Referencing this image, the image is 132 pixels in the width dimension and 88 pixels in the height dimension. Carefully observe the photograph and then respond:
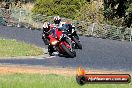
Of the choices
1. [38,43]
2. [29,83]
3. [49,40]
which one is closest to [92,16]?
[38,43]

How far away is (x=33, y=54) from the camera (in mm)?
24312

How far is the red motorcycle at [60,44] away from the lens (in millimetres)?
22609

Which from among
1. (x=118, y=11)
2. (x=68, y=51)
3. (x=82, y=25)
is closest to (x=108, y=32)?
(x=82, y=25)

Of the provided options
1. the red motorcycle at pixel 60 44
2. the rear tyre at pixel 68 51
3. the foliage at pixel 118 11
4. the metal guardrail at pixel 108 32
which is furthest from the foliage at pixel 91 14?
the rear tyre at pixel 68 51

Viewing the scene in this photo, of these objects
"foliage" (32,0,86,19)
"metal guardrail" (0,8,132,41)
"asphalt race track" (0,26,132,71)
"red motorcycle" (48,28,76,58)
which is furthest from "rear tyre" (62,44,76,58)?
"foliage" (32,0,86,19)

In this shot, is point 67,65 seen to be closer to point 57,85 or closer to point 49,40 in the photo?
point 49,40

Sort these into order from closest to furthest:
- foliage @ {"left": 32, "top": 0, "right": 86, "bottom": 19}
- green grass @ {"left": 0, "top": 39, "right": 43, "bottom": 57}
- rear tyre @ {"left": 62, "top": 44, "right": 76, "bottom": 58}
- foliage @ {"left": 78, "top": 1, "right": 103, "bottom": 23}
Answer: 1. rear tyre @ {"left": 62, "top": 44, "right": 76, "bottom": 58}
2. green grass @ {"left": 0, "top": 39, "right": 43, "bottom": 57}
3. foliage @ {"left": 78, "top": 1, "right": 103, "bottom": 23}
4. foliage @ {"left": 32, "top": 0, "right": 86, "bottom": 19}

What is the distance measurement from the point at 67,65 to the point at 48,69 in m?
2.09

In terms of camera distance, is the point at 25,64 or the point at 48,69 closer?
the point at 48,69

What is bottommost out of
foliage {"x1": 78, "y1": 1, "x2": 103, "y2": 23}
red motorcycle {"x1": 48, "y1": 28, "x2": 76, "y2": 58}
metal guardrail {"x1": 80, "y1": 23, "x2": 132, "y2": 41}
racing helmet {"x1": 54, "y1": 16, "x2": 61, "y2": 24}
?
metal guardrail {"x1": 80, "y1": 23, "x2": 132, "y2": 41}

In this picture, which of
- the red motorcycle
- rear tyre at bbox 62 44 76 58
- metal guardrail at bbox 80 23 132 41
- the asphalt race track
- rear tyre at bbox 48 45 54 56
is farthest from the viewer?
metal guardrail at bbox 80 23 132 41

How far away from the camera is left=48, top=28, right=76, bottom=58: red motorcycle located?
74.2 feet

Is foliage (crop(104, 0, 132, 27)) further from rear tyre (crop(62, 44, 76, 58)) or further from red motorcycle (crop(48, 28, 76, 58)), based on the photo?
rear tyre (crop(62, 44, 76, 58))

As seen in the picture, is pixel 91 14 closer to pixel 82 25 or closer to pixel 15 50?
pixel 82 25
